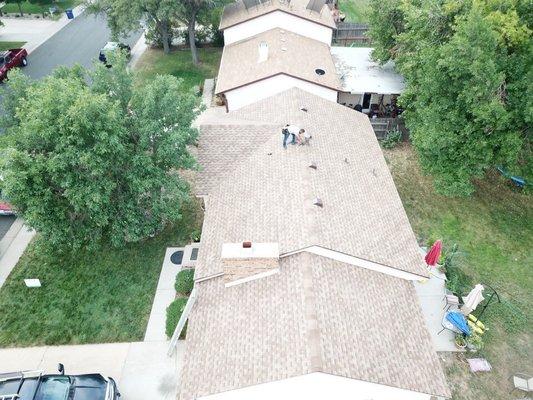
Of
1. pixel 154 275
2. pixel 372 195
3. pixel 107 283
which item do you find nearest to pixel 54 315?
pixel 107 283

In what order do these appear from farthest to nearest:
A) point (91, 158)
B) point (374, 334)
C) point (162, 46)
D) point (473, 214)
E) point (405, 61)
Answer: point (162, 46) → point (405, 61) → point (473, 214) → point (91, 158) → point (374, 334)

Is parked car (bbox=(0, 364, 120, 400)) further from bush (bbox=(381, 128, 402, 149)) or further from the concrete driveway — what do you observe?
bush (bbox=(381, 128, 402, 149))

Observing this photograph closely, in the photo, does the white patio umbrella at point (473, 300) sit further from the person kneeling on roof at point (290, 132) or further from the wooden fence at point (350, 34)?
the wooden fence at point (350, 34)

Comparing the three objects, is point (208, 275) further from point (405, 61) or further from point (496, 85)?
point (405, 61)

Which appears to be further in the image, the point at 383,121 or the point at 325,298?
the point at 383,121

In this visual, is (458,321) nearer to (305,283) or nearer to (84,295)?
(305,283)
